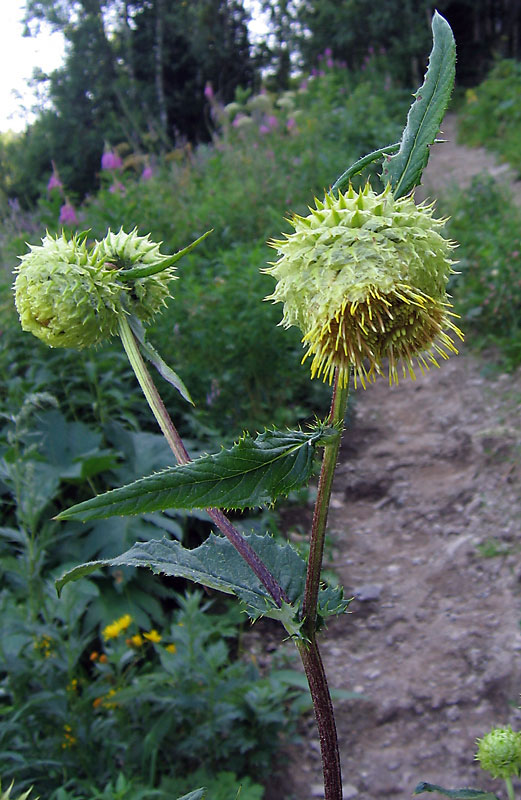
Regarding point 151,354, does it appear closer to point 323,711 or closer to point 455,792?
point 323,711

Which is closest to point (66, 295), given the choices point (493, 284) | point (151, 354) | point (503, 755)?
point (151, 354)

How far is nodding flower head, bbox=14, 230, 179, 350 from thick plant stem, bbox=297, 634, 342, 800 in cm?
64

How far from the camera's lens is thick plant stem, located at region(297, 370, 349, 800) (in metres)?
1.05

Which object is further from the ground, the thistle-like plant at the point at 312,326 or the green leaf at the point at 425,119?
the green leaf at the point at 425,119

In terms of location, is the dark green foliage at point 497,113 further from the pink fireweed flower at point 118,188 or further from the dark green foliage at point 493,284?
the pink fireweed flower at point 118,188

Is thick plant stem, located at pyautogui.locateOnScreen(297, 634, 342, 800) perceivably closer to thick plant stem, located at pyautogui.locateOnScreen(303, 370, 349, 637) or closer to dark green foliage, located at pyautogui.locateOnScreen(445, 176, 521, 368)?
thick plant stem, located at pyautogui.locateOnScreen(303, 370, 349, 637)

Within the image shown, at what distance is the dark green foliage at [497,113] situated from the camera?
10.1 metres

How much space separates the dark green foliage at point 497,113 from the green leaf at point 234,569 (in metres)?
9.09

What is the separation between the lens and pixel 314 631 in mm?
1120

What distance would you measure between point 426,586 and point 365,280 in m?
2.98

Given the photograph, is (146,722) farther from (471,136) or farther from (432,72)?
(471,136)

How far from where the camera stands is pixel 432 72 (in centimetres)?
112

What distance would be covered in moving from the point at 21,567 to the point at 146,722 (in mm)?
693

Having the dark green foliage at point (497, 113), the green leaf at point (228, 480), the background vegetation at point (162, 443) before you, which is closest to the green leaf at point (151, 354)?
the green leaf at point (228, 480)
